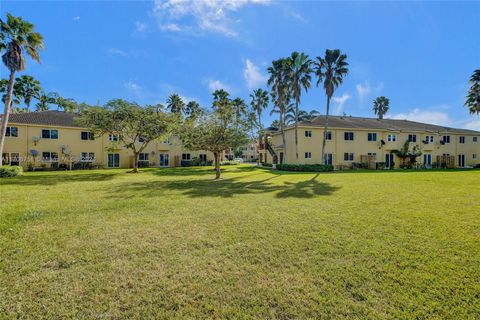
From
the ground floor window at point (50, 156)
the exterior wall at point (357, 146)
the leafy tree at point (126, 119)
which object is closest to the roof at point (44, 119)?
the ground floor window at point (50, 156)

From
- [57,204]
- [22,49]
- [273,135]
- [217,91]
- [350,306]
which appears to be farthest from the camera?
[217,91]

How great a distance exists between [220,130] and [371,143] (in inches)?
967

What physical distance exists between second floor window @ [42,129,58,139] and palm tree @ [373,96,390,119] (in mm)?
57518

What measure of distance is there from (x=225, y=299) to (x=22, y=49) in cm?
2684

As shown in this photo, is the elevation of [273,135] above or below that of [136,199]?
above

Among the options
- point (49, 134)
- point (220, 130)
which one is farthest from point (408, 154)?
point (49, 134)

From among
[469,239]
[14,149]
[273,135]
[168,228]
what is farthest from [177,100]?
[469,239]

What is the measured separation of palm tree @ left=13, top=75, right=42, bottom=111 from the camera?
3297 cm

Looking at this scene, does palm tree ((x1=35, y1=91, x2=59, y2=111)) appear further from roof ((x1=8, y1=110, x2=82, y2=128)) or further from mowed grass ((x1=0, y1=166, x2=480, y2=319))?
mowed grass ((x1=0, y1=166, x2=480, y2=319))

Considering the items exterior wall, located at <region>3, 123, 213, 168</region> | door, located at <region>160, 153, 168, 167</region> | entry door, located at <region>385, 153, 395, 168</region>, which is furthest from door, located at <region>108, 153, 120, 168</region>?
entry door, located at <region>385, 153, 395, 168</region>

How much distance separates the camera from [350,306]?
3.24 m

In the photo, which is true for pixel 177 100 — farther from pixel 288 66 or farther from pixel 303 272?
pixel 303 272

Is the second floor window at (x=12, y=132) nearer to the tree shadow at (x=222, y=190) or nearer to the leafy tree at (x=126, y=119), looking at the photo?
the leafy tree at (x=126, y=119)

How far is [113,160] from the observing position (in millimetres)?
33531
